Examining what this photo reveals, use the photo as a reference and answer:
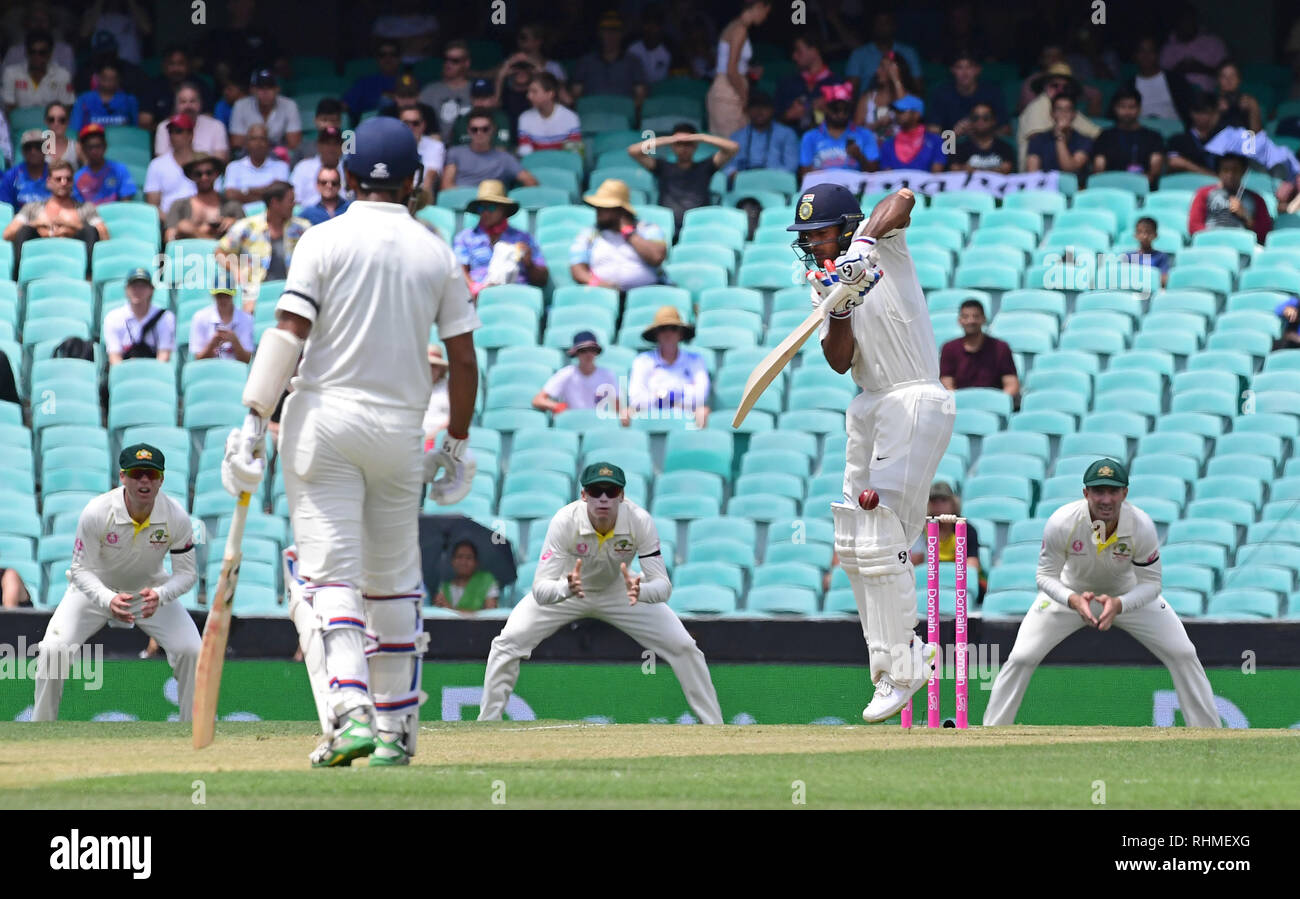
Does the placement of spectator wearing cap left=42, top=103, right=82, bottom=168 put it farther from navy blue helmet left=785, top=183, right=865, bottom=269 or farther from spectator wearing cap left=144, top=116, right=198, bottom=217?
navy blue helmet left=785, top=183, right=865, bottom=269

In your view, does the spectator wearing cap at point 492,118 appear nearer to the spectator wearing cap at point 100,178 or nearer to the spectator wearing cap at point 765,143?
the spectator wearing cap at point 765,143

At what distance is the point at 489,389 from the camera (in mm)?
14461

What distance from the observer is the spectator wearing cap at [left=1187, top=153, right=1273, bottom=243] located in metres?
15.8

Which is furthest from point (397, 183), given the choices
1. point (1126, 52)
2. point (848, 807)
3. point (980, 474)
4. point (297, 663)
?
point (1126, 52)

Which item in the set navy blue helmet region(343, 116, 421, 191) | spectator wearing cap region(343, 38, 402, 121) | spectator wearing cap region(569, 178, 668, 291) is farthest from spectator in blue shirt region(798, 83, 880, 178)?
navy blue helmet region(343, 116, 421, 191)

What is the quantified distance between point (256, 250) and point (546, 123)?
301cm

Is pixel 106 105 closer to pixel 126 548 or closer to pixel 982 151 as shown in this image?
pixel 126 548

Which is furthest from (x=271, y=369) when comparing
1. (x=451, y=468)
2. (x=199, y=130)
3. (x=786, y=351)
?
(x=199, y=130)

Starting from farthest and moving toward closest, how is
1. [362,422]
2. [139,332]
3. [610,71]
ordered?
[610,71] < [139,332] < [362,422]

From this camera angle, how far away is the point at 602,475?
11453 mm

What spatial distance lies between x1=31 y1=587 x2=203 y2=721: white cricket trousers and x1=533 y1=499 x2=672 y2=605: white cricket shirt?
197cm

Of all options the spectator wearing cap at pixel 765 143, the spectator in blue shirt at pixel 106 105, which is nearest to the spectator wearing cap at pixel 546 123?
the spectator wearing cap at pixel 765 143

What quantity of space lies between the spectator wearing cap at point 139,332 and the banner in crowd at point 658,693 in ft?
9.85

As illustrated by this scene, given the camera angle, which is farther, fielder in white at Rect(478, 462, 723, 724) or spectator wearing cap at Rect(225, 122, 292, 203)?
spectator wearing cap at Rect(225, 122, 292, 203)
